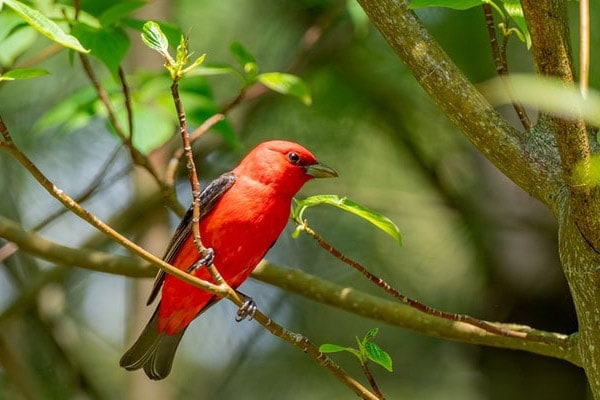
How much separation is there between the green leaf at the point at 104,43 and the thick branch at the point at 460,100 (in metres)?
0.94

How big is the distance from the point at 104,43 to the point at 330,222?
3.01 m

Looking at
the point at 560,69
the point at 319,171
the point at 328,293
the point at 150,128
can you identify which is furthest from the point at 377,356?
the point at 150,128

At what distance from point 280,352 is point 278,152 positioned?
250 cm

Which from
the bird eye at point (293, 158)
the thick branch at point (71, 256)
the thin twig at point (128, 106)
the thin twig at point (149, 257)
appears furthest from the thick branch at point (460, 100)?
the thick branch at point (71, 256)

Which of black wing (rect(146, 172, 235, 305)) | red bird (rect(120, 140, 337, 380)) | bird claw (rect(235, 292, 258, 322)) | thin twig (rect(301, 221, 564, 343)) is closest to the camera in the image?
thin twig (rect(301, 221, 564, 343))

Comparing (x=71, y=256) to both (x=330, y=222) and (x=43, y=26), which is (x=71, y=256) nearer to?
(x=43, y=26)

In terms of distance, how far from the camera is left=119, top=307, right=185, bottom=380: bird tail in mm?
3797

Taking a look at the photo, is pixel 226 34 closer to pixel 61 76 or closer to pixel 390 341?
pixel 61 76

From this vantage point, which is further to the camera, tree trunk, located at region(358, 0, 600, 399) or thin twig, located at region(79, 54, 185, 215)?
thin twig, located at region(79, 54, 185, 215)

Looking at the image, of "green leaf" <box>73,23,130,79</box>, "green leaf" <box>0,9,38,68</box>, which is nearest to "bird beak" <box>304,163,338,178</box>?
"green leaf" <box>73,23,130,79</box>

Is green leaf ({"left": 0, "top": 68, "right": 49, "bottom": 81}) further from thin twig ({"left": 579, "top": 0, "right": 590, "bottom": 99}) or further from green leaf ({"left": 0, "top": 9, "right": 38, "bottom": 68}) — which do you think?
thin twig ({"left": 579, "top": 0, "right": 590, "bottom": 99})

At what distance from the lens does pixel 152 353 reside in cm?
384

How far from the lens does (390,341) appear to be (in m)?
5.82

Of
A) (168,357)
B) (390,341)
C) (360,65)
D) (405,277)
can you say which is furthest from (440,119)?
(168,357)
